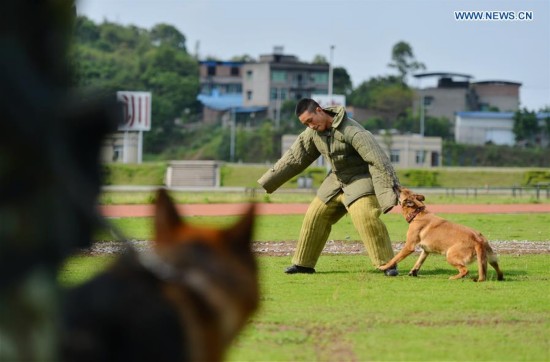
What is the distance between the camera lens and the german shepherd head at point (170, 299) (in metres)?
4.31

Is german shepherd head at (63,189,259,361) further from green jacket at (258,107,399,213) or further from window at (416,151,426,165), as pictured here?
window at (416,151,426,165)

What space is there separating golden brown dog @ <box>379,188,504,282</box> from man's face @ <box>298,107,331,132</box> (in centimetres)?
137

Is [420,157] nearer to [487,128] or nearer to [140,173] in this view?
[487,128]

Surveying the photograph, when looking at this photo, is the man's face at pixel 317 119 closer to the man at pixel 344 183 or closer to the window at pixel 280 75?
the man at pixel 344 183

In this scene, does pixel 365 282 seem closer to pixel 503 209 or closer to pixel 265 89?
pixel 503 209

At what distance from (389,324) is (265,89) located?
446 feet

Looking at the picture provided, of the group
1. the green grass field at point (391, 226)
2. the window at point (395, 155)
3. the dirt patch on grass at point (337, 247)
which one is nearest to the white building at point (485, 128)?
the window at point (395, 155)

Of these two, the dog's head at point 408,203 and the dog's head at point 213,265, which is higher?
the dog's head at point 213,265

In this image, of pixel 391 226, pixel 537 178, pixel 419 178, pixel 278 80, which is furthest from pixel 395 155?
pixel 391 226

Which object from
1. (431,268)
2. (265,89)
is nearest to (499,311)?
(431,268)

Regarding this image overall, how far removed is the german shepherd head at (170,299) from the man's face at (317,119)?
10391 millimetres

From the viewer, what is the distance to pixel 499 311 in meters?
11.4

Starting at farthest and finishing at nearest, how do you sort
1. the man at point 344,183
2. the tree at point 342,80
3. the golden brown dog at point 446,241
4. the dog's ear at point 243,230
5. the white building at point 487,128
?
1. the tree at point 342,80
2. the white building at point 487,128
3. the man at point 344,183
4. the golden brown dog at point 446,241
5. the dog's ear at point 243,230

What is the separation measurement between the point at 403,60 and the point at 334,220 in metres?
155
